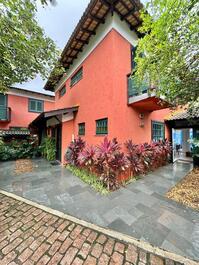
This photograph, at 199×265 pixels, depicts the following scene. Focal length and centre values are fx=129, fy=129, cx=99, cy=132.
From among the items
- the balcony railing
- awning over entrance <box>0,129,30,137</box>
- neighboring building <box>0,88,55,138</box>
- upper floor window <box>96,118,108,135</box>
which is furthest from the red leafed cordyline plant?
neighboring building <box>0,88,55,138</box>

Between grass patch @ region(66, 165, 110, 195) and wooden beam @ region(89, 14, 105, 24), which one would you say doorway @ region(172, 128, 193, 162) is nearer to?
grass patch @ region(66, 165, 110, 195)

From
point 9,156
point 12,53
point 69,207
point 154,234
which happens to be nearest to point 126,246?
point 154,234

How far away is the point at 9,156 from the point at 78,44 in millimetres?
9639

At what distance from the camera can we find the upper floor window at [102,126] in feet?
18.9

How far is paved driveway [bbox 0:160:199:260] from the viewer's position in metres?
2.62

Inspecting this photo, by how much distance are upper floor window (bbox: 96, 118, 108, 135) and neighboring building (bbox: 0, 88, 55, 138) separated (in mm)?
9180

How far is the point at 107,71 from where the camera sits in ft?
18.7

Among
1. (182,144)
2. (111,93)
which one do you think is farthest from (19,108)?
(182,144)

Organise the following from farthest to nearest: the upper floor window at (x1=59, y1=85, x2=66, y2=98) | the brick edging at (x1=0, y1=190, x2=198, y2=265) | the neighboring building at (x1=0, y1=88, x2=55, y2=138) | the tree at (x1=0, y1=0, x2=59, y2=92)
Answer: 1. the neighboring building at (x1=0, y1=88, x2=55, y2=138)
2. the upper floor window at (x1=59, y1=85, x2=66, y2=98)
3. the tree at (x1=0, y1=0, x2=59, y2=92)
4. the brick edging at (x1=0, y1=190, x2=198, y2=265)

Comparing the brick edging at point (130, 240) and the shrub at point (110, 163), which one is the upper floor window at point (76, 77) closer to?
the shrub at point (110, 163)

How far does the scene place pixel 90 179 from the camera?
5645 millimetres

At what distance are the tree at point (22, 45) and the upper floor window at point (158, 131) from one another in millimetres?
6559

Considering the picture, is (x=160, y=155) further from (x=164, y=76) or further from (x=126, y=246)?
(x=126, y=246)

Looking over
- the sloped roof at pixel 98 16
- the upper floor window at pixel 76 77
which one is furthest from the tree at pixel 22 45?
the upper floor window at pixel 76 77
